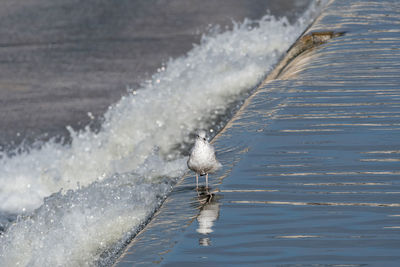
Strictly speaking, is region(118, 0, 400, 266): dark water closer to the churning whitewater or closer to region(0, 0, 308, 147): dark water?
the churning whitewater

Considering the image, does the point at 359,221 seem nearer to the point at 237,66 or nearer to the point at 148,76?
the point at 237,66

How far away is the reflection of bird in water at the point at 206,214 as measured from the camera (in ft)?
13.3

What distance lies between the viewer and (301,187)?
4.69m

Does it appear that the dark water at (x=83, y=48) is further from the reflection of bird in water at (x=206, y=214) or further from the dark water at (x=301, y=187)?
the reflection of bird in water at (x=206, y=214)

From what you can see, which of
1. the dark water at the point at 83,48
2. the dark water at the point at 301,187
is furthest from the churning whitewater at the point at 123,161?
the dark water at the point at 301,187

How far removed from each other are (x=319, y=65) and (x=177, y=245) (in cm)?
441

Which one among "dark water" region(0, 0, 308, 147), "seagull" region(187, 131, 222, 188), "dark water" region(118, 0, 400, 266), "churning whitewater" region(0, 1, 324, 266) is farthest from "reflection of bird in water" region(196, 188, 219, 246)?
"dark water" region(0, 0, 308, 147)

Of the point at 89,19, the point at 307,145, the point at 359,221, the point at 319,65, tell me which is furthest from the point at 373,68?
the point at 89,19

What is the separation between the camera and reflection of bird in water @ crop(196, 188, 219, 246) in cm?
405

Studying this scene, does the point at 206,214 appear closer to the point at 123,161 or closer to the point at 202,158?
the point at 202,158

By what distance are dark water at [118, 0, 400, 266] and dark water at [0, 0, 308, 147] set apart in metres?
5.06

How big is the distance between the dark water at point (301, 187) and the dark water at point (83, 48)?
5.06m

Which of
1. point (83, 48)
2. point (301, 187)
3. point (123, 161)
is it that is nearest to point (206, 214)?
point (301, 187)

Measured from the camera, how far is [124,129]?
11031mm
